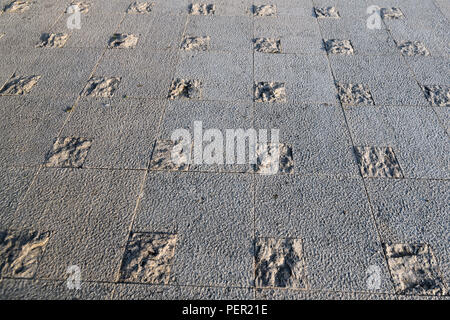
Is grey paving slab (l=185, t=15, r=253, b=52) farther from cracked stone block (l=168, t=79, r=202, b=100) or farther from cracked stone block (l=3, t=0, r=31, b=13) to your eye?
cracked stone block (l=3, t=0, r=31, b=13)

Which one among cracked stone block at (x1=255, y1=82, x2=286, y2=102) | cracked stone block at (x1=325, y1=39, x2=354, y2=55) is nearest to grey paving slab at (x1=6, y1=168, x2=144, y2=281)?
cracked stone block at (x1=255, y1=82, x2=286, y2=102)

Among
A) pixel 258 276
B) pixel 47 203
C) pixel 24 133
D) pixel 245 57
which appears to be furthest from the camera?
pixel 245 57

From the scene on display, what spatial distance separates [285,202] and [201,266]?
768 millimetres

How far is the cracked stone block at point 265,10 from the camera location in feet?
14.5

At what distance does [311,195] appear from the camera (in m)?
2.38

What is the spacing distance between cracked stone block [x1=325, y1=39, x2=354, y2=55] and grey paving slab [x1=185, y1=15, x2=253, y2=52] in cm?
94

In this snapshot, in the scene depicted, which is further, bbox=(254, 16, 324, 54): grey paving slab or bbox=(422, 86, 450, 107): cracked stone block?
bbox=(254, 16, 324, 54): grey paving slab

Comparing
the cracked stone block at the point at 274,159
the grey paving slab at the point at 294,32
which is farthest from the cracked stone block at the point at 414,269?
the grey paving slab at the point at 294,32

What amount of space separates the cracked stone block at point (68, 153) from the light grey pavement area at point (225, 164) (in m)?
0.01

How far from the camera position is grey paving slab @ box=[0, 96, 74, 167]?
263cm

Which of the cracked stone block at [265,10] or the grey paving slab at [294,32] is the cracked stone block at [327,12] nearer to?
the grey paving slab at [294,32]

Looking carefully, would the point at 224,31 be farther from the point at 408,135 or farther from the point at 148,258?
the point at 148,258
